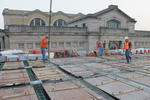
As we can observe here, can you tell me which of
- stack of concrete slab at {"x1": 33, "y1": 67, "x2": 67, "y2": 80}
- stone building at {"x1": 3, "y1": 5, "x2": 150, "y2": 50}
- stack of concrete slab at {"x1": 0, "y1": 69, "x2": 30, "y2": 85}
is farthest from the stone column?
stack of concrete slab at {"x1": 0, "y1": 69, "x2": 30, "y2": 85}

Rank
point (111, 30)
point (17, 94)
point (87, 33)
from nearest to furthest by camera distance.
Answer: point (17, 94) → point (87, 33) → point (111, 30)

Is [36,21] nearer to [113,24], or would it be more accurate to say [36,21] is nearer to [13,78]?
[113,24]

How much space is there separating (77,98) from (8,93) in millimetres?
2172

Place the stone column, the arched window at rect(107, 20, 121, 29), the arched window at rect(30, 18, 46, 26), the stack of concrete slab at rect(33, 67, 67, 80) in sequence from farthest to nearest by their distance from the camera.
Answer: the arched window at rect(30, 18, 46, 26) < the arched window at rect(107, 20, 121, 29) < the stone column < the stack of concrete slab at rect(33, 67, 67, 80)

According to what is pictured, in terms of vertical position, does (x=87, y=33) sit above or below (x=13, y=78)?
above

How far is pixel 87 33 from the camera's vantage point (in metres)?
19.1

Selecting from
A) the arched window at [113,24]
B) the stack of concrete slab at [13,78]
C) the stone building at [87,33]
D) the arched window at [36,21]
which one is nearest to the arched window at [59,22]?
the arched window at [36,21]

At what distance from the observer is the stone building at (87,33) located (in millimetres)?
15455

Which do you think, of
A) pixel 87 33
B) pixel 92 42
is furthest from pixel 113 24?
pixel 87 33

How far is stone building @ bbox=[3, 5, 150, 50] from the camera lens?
15455mm

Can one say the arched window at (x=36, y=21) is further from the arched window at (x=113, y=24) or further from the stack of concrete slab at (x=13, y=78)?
the stack of concrete slab at (x=13, y=78)

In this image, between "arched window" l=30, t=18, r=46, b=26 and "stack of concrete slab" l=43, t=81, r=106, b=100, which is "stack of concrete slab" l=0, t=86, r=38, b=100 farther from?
"arched window" l=30, t=18, r=46, b=26

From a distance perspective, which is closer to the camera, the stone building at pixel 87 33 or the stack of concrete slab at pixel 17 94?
the stack of concrete slab at pixel 17 94

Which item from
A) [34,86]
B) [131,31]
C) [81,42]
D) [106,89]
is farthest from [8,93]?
[131,31]
